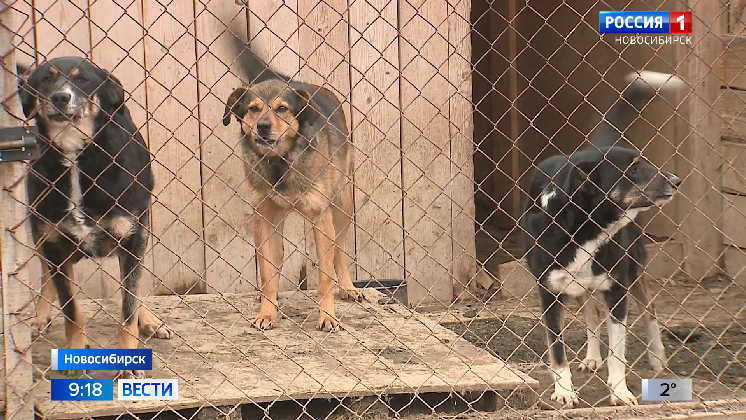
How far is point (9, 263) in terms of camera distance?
9.70 feet

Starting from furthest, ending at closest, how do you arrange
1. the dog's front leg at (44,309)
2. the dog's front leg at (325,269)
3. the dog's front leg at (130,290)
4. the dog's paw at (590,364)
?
the dog's front leg at (325,269) → the dog's paw at (590,364) → the dog's front leg at (44,309) → the dog's front leg at (130,290)

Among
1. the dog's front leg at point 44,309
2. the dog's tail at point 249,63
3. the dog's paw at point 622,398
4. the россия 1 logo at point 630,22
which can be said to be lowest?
the dog's paw at point 622,398

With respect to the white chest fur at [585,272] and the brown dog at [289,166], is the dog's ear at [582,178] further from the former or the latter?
the brown dog at [289,166]

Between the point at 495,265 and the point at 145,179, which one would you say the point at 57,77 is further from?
the point at 495,265

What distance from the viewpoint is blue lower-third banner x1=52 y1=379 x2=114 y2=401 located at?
323 centimetres

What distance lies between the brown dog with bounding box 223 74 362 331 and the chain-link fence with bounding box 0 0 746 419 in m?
0.02

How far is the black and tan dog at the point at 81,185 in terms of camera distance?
363cm

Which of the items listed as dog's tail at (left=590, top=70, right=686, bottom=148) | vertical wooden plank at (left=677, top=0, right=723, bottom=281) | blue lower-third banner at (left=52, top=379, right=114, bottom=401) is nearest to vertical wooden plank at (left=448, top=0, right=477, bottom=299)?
dog's tail at (left=590, top=70, right=686, bottom=148)

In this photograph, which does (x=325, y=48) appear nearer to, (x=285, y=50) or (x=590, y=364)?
(x=285, y=50)

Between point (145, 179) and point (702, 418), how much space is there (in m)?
2.77

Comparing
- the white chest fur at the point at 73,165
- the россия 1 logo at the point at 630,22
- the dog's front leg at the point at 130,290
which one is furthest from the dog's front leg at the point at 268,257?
the россия 1 logo at the point at 630,22

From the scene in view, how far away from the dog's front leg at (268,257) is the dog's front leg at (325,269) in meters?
0.24

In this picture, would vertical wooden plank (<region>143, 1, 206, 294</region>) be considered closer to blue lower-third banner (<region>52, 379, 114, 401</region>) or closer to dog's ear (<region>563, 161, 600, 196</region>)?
blue lower-third banner (<region>52, 379, 114, 401</region>)

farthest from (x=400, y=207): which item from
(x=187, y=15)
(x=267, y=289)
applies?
(x=187, y=15)
